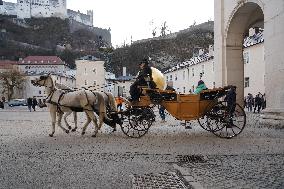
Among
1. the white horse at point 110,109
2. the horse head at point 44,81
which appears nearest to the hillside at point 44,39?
the horse head at point 44,81

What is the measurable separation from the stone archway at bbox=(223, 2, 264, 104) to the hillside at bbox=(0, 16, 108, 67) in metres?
94.1

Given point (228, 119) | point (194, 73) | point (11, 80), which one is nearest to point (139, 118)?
point (228, 119)

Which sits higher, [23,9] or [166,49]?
[23,9]

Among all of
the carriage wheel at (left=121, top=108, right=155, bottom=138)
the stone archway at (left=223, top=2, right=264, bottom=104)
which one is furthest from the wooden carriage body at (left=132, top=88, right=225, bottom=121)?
the stone archway at (left=223, top=2, right=264, bottom=104)

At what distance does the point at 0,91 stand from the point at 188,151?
8560 centimetres

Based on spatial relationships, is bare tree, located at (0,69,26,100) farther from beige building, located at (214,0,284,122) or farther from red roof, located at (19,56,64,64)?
beige building, located at (214,0,284,122)

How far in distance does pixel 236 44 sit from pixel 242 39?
42 cm

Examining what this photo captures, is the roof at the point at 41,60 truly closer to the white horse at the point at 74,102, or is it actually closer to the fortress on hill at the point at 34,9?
the fortress on hill at the point at 34,9

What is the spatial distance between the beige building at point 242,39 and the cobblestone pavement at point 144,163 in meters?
3.77

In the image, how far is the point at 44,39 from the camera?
396ft

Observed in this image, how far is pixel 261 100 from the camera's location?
103 ft

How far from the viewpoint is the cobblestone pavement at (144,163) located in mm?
5809

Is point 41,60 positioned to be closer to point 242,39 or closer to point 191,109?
point 242,39

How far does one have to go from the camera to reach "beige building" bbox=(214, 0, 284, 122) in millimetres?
14109
